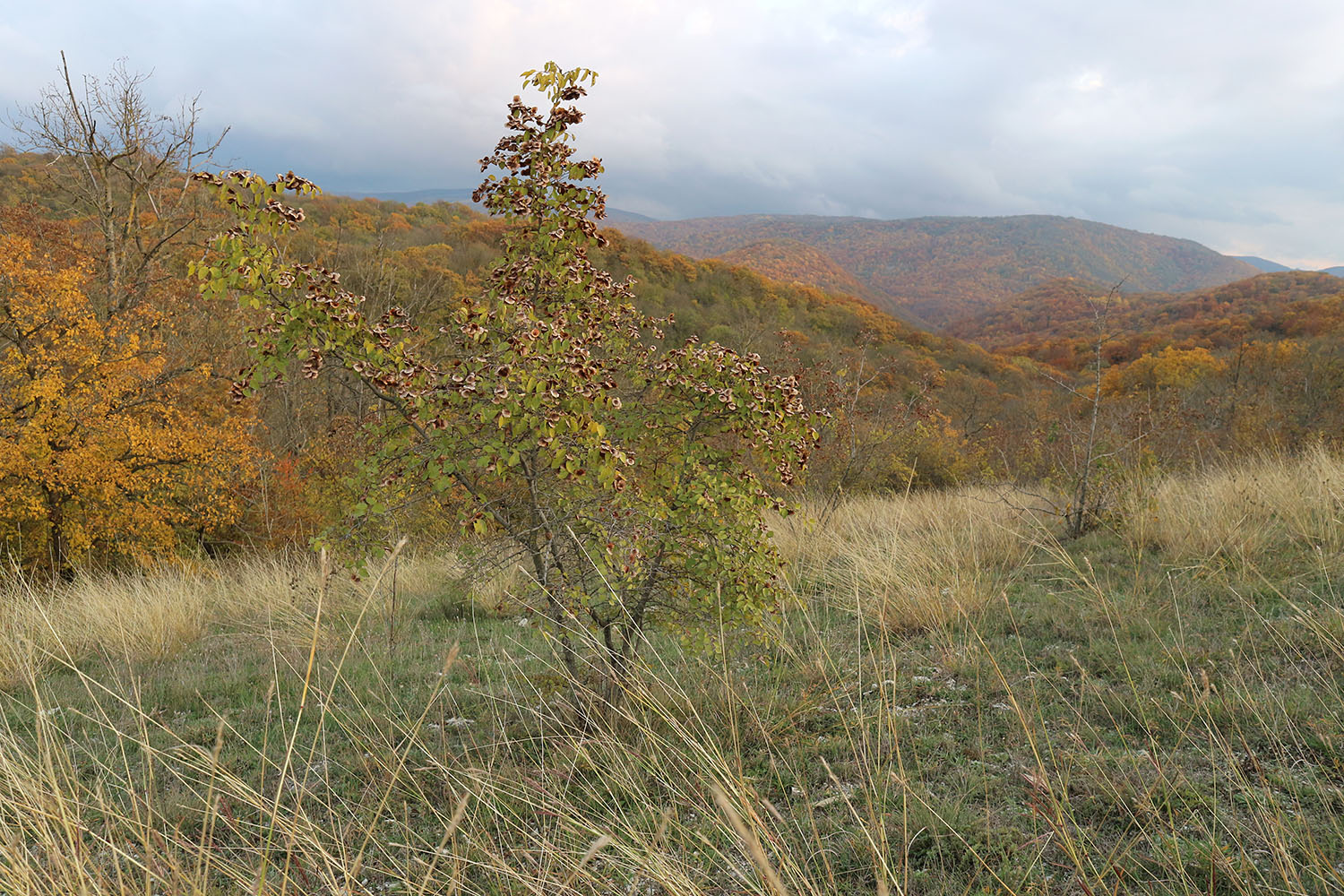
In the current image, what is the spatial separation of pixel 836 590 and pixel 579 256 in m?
3.55

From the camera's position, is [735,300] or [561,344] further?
[735,300]

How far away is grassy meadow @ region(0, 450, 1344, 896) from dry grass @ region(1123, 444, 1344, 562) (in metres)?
0.04

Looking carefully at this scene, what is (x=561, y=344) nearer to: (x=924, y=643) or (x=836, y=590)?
(x=924, y=643)

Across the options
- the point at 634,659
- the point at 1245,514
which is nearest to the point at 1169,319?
the point at 1245,514

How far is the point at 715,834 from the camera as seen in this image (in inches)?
94.0

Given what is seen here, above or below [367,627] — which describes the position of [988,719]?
above

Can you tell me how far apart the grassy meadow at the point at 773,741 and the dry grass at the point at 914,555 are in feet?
0.16

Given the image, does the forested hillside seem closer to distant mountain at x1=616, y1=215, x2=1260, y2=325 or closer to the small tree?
the small tree

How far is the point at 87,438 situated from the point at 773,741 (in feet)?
42.5

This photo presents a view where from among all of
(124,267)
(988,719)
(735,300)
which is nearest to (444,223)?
(735,300)

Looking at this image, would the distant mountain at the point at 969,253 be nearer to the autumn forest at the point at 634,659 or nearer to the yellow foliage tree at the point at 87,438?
the yellow foliage tree at the point at 87,438

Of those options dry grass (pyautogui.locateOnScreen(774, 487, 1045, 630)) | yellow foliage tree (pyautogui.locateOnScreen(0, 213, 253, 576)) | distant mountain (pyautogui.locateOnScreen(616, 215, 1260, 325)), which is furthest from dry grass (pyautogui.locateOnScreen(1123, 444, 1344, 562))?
distant mountain (pyautogui.locateOnScreen(616, 215, 1260, 325))

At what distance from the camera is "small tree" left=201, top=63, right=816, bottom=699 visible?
2.54 metres

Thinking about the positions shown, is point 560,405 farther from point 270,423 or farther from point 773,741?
point 270,423
